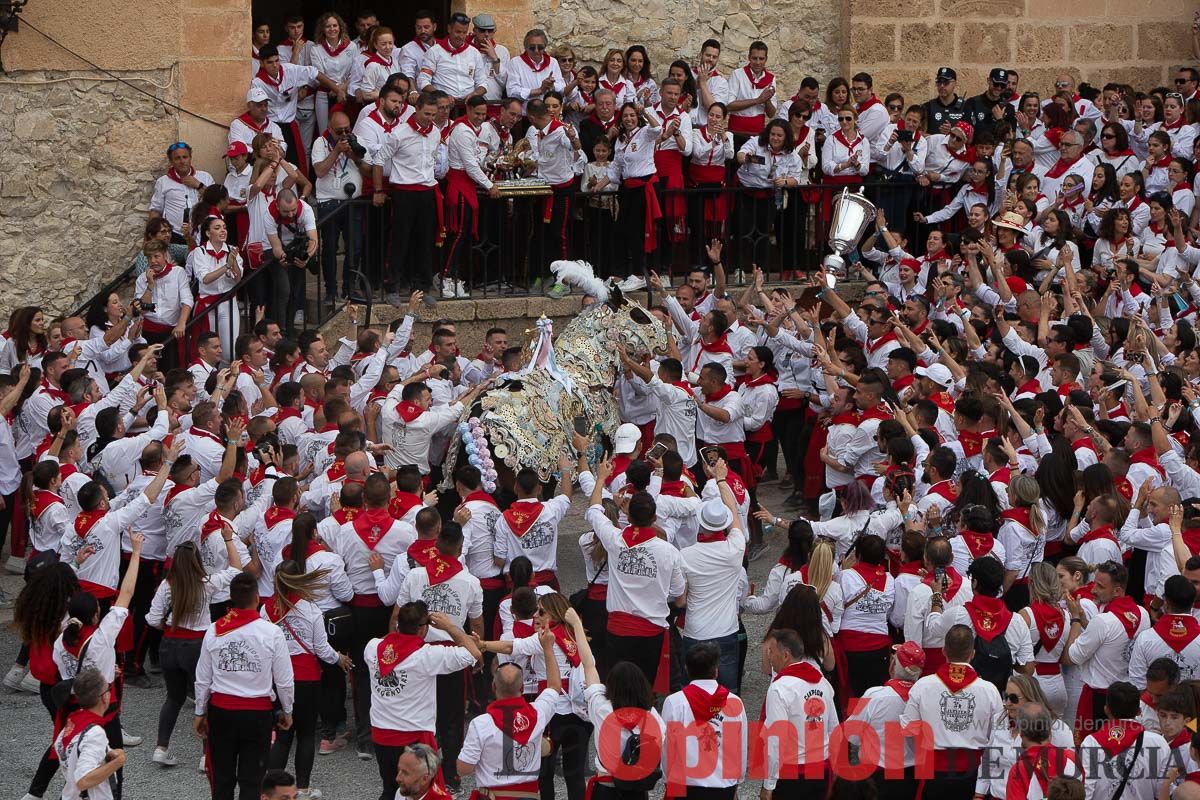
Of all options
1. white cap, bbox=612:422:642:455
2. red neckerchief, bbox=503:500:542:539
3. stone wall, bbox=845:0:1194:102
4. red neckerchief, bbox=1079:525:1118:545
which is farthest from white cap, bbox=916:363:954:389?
stone wall, bbox=845:0:1194:102

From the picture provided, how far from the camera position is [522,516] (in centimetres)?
981

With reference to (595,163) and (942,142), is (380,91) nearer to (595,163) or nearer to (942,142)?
(595,163)

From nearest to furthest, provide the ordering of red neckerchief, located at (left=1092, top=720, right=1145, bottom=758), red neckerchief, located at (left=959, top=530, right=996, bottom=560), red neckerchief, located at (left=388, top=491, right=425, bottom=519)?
red neckerchief, located at (left=1092, top=720, right=1145, bottom=758), red neckerchief, located at (left=959, top=530, right=996, bottom=560), red neckerchief, located at (left=388, top=491, right=425, bottom=519)

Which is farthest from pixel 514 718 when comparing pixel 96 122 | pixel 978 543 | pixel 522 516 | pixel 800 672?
pixel 96 122

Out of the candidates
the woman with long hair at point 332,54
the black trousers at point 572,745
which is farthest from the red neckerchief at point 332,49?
the black trousers at point 572,745

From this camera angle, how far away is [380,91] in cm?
1447

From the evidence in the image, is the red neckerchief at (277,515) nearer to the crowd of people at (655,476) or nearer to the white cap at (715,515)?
the crowd of people at (655,476)

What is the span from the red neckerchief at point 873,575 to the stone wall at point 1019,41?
10295 mm

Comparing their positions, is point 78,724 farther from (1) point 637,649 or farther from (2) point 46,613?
(1) point 637,649

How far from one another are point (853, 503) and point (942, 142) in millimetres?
7484

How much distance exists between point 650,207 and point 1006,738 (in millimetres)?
8387

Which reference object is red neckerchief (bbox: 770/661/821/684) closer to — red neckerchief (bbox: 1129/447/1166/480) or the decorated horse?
the decorated horse

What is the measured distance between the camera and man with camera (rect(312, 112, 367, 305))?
14156 mm

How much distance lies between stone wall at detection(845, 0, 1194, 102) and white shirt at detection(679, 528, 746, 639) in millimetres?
10286
